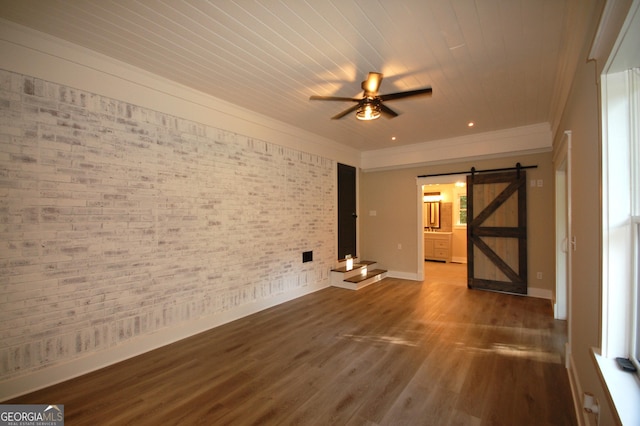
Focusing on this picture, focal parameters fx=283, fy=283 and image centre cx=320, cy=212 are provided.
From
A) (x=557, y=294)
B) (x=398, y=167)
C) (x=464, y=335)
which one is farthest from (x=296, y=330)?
(x=398, y=167)

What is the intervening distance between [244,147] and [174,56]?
1.54 meters

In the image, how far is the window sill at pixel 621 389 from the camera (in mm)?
1130

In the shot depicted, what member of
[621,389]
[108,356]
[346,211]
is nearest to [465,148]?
[346,211]

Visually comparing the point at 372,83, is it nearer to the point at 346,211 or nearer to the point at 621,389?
the point at 621,389

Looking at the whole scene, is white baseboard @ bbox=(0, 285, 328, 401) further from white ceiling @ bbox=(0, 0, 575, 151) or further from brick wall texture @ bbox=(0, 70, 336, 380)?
white ceiling @ bbox=(0, 0, 575, 151)

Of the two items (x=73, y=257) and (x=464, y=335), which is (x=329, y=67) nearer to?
(x=73, y=257)

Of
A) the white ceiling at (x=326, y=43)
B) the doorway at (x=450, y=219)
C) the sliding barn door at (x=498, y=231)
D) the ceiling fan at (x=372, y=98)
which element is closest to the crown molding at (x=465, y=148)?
the sliding barn door at (x=498, y=231)

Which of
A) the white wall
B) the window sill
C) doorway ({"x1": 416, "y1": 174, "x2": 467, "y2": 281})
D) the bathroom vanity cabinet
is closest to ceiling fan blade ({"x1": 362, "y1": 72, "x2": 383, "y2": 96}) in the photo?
the white wall

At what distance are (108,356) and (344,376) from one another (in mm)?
2335

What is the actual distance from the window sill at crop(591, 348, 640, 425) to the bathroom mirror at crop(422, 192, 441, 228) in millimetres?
8201

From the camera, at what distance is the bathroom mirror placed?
9.35 metres

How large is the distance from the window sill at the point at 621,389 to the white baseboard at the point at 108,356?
370 cm

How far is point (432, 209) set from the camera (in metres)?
9.49

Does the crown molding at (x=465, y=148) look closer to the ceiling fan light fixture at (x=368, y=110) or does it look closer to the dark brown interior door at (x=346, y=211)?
the dark brown interior door at (x=346, y=211)
